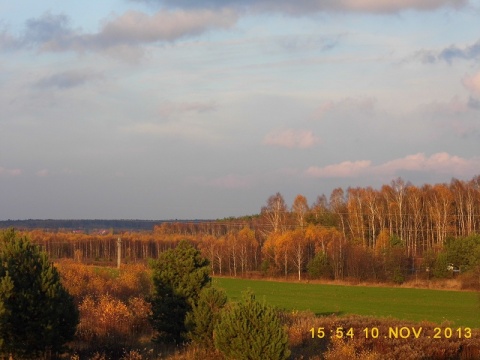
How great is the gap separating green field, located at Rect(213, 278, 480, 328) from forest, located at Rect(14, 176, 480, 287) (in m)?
5.03

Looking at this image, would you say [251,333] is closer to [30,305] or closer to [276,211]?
[30,305]

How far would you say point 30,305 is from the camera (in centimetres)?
1498

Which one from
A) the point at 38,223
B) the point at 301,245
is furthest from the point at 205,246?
the point at 38,223

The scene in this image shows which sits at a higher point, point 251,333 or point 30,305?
point 30,305

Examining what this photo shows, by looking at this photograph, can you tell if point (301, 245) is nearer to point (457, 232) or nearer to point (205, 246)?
point (205, 246)

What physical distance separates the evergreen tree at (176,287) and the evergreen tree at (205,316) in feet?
2.17

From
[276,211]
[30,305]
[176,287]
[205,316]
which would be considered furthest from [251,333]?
[276,211]

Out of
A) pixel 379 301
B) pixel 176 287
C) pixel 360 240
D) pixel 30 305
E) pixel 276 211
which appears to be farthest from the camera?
pixel 276 211

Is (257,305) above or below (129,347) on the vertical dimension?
above

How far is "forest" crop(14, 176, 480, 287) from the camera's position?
198 ft

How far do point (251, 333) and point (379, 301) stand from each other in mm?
33321

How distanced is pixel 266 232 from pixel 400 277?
30918 millimetres

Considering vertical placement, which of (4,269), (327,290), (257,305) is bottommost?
(327,290)

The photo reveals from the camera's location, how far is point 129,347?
17.4 m
